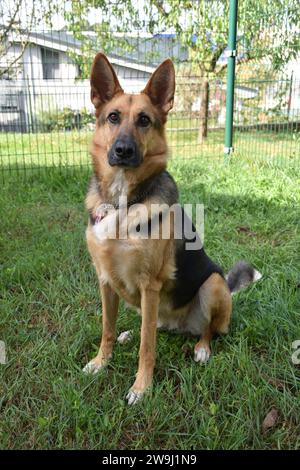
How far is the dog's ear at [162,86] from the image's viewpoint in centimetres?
216

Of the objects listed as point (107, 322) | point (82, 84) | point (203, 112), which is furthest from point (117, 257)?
point (203, 112)

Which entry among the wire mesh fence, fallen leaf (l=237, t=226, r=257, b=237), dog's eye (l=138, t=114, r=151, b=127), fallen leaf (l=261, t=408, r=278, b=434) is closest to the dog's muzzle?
dog's eye (l=138, t=114, r=151, b=127)

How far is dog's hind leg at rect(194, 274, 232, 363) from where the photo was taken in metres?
2.27

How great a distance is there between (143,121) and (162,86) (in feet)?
0.82

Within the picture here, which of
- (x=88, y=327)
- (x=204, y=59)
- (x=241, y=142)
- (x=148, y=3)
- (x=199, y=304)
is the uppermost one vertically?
(x=148, y=3)

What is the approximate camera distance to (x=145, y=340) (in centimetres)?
203

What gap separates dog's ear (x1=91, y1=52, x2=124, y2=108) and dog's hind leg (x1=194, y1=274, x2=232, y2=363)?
1191 millimetres

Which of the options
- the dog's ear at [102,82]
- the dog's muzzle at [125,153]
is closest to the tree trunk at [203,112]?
the dog's ear at [102,82]

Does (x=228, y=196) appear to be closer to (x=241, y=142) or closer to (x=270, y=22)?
(x=241, y=142)

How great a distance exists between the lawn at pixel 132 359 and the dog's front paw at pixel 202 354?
5 centimetres

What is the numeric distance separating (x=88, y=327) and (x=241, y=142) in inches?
187

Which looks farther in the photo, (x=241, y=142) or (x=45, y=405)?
(x=241, y=142)

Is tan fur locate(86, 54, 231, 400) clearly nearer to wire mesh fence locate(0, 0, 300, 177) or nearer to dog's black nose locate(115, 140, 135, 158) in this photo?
dog's black nose locate(115, 140, 135, 158)
